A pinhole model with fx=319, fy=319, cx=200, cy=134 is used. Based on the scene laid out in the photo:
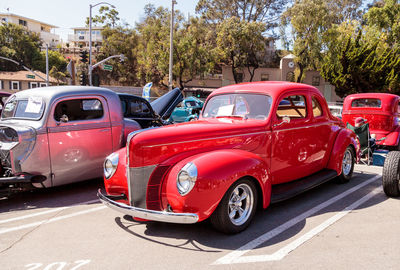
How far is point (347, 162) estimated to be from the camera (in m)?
6.24

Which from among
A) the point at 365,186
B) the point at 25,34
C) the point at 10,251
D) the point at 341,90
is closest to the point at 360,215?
the point at 365,186

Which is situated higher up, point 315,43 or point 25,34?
point 25,34

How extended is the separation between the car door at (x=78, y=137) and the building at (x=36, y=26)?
256ft

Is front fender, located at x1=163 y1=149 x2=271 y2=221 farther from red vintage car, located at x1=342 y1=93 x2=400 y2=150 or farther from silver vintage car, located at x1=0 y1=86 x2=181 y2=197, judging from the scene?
red vintage car, located at x1=342 y1=93 x2=400 y2=150

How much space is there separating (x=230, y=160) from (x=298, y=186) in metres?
1.58

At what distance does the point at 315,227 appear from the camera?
4.07 meters

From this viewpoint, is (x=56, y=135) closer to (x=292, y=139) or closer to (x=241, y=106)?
(x=241, y=106)

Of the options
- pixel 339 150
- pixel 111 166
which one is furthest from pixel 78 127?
pixel 339 150

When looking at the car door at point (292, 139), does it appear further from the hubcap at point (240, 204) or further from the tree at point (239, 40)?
the tree at point (239, 40)

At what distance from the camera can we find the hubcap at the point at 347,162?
6089 mm

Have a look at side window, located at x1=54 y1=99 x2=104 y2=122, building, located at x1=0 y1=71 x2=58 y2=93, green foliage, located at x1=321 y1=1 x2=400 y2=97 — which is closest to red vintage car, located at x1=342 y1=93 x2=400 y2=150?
side window, located at x1=54 y1=99 x2=104 y2=122

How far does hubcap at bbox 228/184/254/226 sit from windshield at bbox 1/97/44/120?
3.47 m

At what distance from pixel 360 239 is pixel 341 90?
32.1 metres

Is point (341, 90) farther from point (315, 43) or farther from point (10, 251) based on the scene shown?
point (10, 251)
